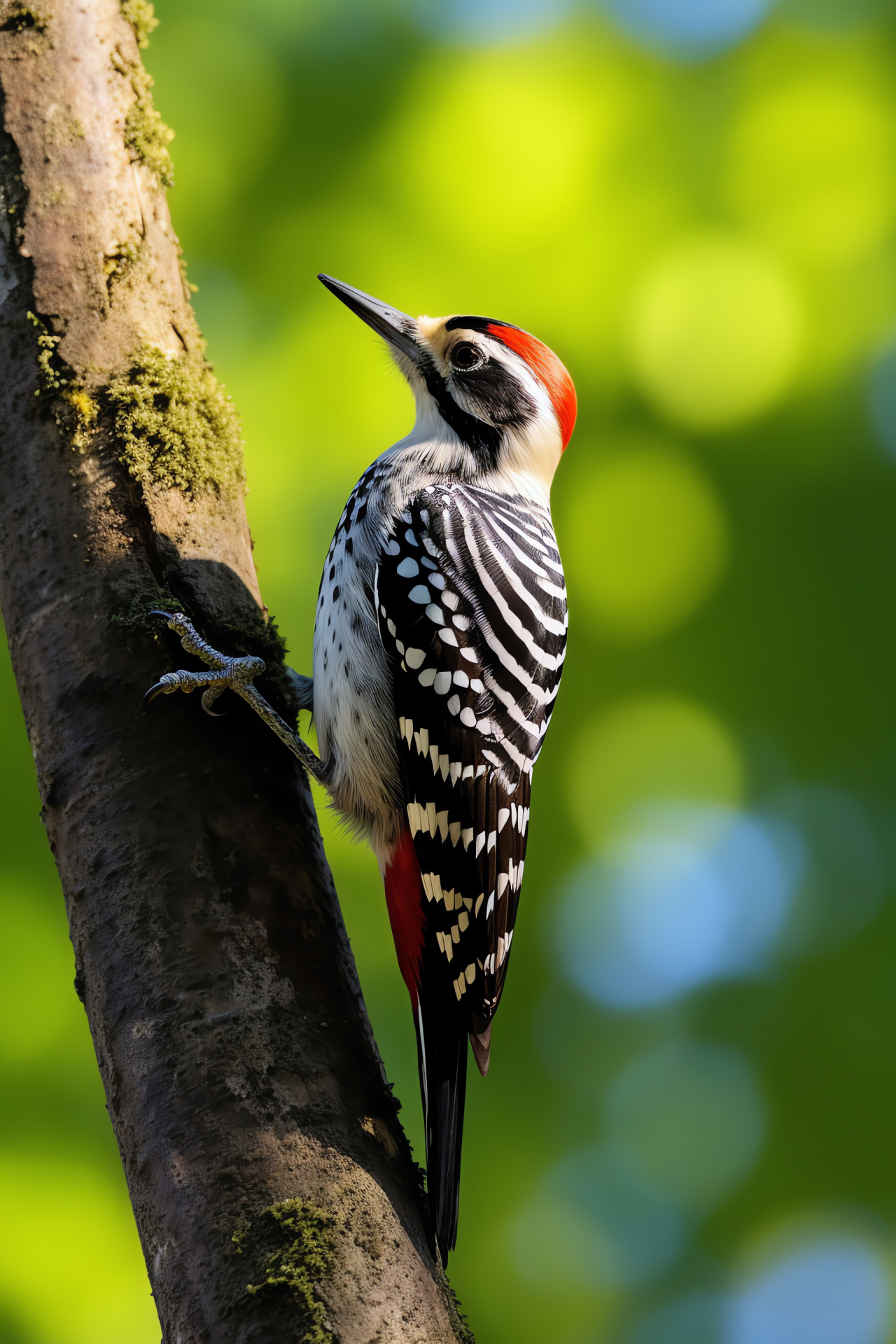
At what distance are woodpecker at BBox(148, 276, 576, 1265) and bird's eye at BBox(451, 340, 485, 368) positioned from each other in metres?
0.37

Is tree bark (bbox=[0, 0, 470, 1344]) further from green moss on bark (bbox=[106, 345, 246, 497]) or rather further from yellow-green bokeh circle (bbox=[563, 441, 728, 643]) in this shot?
yellow-green bokeh circle (bbox=[563, 441, 728, 643])

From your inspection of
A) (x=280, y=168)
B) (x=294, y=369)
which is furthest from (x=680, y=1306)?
(x=280, y=168)

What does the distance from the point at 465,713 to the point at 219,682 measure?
0.62m

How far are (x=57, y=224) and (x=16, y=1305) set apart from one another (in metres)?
4.59

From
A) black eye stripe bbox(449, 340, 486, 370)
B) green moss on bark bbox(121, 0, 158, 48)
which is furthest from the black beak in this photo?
green moss on bark bbox(121, 0, 158, 48)

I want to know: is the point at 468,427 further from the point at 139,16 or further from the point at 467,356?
the point at 139,16

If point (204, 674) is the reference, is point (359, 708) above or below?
below

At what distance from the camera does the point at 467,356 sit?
335cm

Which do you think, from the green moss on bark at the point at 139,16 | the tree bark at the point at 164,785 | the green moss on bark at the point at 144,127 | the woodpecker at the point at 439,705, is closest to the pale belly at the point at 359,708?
the woodpecker at the point at 439,705

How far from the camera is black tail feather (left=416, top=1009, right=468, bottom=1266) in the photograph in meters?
1.91

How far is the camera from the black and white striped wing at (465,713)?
2.46m

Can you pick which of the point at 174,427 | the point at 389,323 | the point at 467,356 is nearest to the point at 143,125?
the point at 174,427

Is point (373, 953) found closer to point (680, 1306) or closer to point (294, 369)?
point (680, 1306)

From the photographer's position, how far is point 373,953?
5332mm
